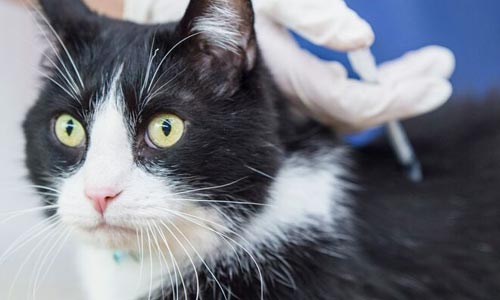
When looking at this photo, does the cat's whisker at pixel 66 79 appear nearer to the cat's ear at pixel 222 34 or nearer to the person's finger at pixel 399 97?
the cat's ear at pixel 222 34

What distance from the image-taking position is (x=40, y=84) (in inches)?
39.4

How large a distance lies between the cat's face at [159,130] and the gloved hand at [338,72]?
0.42ft

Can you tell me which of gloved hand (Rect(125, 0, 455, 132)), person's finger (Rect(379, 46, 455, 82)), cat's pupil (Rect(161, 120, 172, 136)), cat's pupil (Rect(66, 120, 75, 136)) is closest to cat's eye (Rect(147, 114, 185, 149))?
cat's pupil (Rect(161, 120, 172, 136))

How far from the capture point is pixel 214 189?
87cm

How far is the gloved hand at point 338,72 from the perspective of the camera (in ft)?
3.14

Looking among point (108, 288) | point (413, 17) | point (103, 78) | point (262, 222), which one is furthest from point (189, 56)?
point (413, 17)

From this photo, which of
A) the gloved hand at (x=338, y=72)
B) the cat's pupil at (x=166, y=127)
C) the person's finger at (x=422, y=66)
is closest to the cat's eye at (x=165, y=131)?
the cat's pupil at (x=166, y=127)

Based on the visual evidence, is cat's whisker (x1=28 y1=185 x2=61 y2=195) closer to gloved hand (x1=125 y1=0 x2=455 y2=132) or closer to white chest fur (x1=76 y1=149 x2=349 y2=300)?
white chest fur (x1=76 y1=149 x2=349 y2=300)

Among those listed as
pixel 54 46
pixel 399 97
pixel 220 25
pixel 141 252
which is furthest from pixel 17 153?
pixel 399 97

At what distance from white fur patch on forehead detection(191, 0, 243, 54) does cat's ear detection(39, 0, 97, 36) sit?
7.7 inches

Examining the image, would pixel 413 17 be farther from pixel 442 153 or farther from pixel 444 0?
pixel 442 153

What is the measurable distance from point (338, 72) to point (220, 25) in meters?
0.26

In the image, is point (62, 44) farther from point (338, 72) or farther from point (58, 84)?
point (338, 72)

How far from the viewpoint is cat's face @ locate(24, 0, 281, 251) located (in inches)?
31.9
